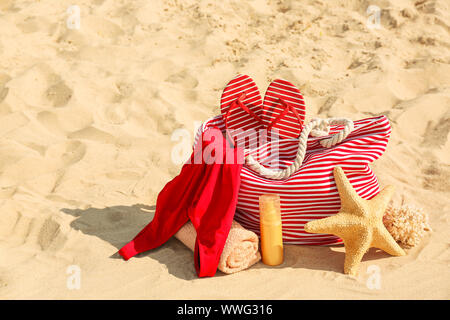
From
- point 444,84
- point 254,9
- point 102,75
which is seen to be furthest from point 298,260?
point 254,9

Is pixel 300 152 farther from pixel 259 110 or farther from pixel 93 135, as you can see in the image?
pixel 93 135

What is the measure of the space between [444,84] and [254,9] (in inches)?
100

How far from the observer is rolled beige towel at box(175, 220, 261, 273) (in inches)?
92.3

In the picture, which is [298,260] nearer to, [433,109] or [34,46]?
[433,109]

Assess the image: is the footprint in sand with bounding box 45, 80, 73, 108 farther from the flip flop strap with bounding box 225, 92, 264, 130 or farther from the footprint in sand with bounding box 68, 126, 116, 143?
the flip flop strap with bounding box 225, 92, 264, 130

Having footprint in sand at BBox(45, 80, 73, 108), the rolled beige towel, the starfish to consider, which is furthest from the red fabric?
footprint in sand at BBox(45, 80, 73, 108)

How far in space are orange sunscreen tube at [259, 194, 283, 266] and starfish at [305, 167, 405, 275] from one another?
0.17 meters

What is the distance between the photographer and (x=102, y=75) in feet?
15.8

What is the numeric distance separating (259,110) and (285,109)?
224 millimetres

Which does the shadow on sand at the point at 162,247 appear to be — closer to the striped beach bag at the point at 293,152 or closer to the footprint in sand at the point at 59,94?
the striped beach bag at the point at 293,152

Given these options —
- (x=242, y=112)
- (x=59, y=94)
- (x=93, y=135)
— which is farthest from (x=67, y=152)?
(x=242, y=112)

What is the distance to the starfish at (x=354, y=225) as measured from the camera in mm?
2301

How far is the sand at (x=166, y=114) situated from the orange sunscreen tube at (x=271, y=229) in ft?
0.27

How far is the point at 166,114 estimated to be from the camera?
169 inches
